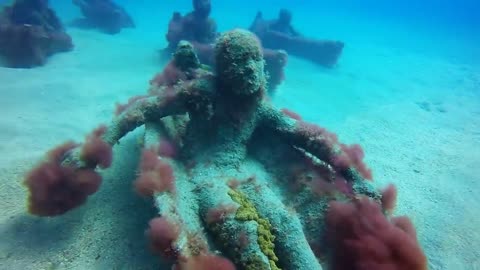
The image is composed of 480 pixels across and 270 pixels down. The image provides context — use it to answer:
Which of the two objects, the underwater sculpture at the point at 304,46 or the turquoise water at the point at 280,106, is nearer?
the turquoise water at the point at 280,106

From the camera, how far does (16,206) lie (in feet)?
13.8

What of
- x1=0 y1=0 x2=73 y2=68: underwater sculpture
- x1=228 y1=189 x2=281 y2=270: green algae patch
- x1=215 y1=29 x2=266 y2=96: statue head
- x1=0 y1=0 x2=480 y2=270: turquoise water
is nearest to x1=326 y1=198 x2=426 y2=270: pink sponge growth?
x1=228 y1=189 x2=281 y2=270: green algae patch

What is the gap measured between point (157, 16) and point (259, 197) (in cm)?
2517

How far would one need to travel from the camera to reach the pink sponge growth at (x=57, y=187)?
371cm

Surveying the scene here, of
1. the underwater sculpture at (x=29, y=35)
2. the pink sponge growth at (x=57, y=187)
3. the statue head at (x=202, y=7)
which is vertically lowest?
the underwater sculpture at (x=29, y=35)

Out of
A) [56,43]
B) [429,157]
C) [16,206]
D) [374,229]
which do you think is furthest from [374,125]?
[56,43]

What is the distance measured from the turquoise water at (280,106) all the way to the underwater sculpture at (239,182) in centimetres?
52

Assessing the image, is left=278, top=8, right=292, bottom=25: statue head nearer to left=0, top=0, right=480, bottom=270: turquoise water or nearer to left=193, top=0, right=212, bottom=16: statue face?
left=0, top=0, right=480, bottom=270: turquoise water

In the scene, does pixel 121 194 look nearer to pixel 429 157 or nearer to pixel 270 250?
pixel 270 250

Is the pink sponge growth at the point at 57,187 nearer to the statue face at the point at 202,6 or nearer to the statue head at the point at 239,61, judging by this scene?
the statue head at the point at 239,61

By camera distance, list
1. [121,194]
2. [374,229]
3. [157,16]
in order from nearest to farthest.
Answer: [374,229] → [121,194] → [157,16]

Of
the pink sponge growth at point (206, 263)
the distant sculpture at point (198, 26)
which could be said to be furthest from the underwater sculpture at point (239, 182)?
the distant sculpture at point (198, 26)

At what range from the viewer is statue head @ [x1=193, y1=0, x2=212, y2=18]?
12.9 meters

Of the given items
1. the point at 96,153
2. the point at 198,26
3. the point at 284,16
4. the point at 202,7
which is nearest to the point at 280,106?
the point at 198,26
